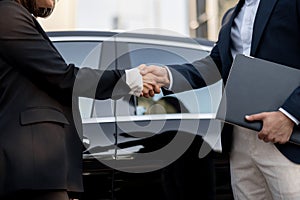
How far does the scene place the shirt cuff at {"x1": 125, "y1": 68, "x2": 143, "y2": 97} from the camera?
8.88 feet

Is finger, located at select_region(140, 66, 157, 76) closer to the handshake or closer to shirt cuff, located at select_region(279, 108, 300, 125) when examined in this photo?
the handshake

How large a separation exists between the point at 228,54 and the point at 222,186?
1.05m

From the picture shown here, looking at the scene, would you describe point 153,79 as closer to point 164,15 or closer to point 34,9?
point 34,9

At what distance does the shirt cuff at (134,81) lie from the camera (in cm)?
271

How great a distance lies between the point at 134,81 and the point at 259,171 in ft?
2.38

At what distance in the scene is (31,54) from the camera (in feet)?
7.80

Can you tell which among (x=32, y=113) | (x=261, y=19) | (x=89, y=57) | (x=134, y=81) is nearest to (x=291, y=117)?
(x=261, y=19)

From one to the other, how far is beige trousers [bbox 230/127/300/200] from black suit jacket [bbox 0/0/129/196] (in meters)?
0.82

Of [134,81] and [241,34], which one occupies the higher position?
[241,34]

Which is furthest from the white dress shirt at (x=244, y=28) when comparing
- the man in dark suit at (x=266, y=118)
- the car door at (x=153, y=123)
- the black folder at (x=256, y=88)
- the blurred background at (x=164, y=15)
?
the blurred background at (x=164, y=15)

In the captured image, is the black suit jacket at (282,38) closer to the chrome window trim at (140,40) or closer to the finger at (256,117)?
the finger at (256,117)

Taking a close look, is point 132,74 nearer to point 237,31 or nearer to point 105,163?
point 237,31

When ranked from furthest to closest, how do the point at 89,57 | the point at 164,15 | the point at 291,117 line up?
the point at 164,15 < the point at 89,57 < the point at 291,117

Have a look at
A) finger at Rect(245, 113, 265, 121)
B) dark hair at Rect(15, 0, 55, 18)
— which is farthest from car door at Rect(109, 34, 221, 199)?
dark hair at Rect(15, 0, 55, 18)
